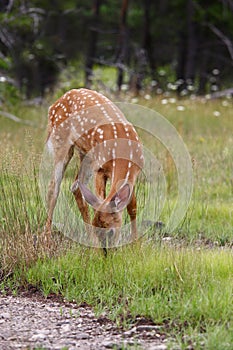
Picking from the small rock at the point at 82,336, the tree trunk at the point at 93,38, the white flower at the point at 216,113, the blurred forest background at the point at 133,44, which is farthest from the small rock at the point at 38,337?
the tree trunk at the point at 93,38

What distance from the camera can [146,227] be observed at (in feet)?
21.4

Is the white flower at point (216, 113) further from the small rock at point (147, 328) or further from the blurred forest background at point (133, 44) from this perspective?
the small rock at point (147, 328)

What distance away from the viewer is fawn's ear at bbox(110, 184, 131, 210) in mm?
5551

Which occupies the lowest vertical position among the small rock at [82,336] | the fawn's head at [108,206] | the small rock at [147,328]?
the small rock at [82,336]

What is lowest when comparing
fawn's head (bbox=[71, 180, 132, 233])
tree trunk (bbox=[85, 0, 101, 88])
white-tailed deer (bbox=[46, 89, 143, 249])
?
fawn's head (bbox=[71, 180, 132, 233])

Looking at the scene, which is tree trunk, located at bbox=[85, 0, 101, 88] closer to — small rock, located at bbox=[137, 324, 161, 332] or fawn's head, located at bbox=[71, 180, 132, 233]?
fawn's head, located at bbox=[71, 180, 132, 233]

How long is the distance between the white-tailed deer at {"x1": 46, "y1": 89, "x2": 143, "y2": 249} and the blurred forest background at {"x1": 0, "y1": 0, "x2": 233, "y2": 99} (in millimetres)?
8863

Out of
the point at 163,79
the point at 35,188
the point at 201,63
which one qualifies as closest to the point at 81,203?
the point at 35,188

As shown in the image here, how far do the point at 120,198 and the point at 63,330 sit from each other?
1111 millimetres

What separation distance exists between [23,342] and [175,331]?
36.7 inches

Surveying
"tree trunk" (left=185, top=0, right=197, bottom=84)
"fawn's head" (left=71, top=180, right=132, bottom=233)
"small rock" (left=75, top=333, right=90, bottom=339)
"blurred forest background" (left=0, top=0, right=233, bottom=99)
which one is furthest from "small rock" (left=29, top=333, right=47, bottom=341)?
"tree trunk" (left=185, top=0, right=197, bottom=84)

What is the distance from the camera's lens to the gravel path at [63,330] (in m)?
4.60

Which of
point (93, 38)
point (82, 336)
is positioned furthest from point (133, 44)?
point (82, 336)

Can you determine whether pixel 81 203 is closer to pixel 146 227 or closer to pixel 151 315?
pixel 146 227
